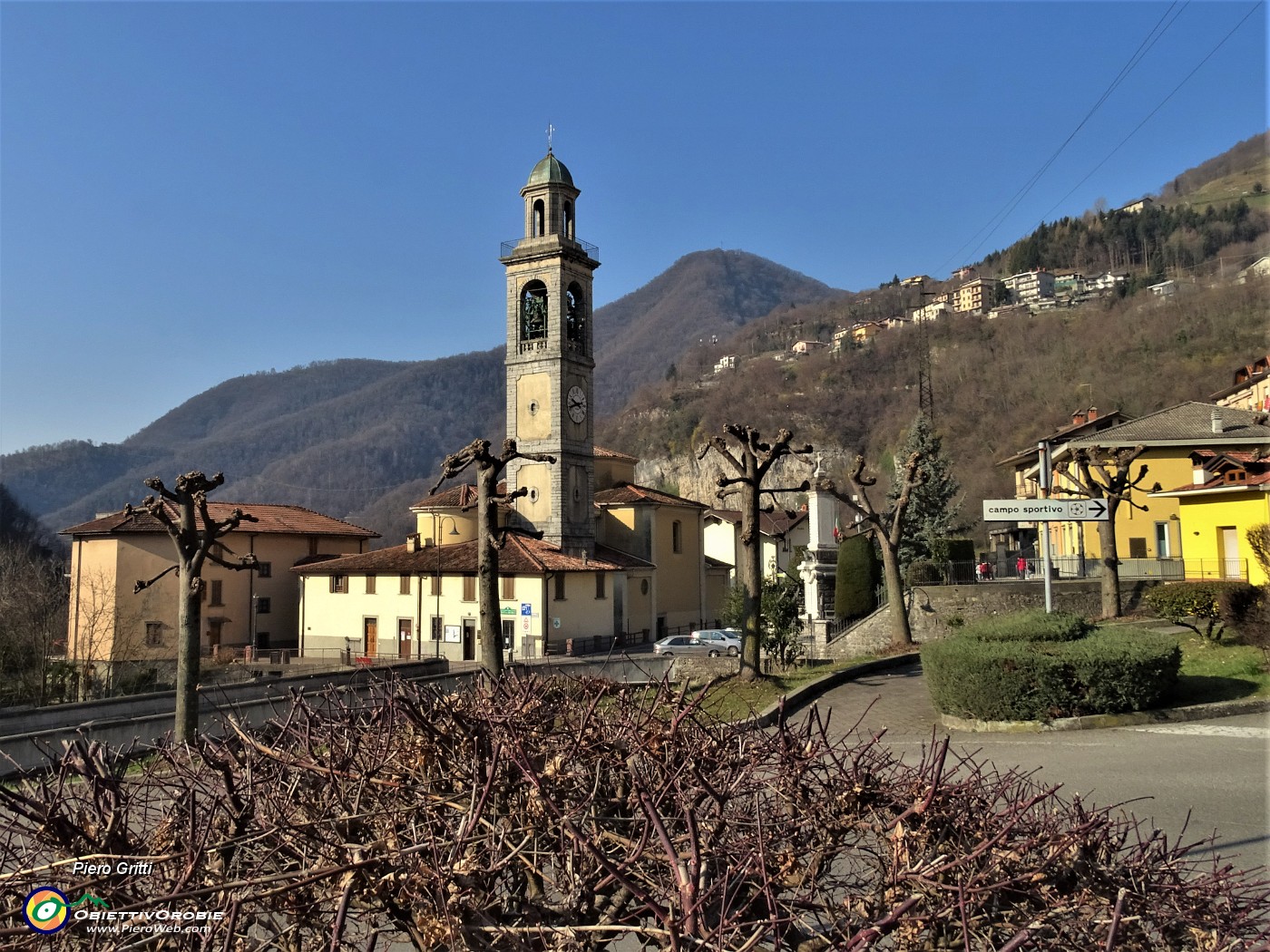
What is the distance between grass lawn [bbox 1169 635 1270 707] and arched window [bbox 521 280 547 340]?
3714cm

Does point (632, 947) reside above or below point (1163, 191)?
below

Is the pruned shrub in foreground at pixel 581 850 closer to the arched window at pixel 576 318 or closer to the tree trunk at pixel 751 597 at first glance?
the tree trunk at pixel 751 597

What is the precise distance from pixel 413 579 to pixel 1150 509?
33.5m

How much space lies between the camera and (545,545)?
46500 millimetres

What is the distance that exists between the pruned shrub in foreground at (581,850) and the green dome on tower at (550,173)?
48.8 meters

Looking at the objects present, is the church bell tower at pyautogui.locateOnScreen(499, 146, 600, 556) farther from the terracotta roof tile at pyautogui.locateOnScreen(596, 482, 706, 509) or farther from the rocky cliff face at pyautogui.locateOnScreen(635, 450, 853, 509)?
the rocky cliff face at pyautogui.locateOnScreen(635, 450, 853, 509)

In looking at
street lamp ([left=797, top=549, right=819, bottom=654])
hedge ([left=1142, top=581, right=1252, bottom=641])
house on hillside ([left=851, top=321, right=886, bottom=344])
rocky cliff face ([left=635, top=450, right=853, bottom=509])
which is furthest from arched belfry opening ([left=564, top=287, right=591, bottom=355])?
house on hillside ([left=851, top=321, right=886, bottom=344])

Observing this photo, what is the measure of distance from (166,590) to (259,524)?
570 centimetres

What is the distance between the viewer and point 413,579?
143 feet

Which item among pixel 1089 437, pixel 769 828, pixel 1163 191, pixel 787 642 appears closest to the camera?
pixel 769 828

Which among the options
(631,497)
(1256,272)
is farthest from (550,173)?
(1256,272)

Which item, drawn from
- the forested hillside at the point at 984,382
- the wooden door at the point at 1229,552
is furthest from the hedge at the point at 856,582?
the forested hillside at the point at 984,382

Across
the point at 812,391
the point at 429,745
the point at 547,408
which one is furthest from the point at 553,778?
the point at 812,391

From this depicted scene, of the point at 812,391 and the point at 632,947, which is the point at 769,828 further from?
the point at 812,391
